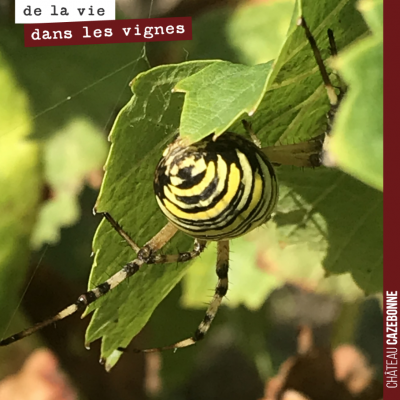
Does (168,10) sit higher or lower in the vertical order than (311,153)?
higher

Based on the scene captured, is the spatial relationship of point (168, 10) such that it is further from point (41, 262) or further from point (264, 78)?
point (41, 262)

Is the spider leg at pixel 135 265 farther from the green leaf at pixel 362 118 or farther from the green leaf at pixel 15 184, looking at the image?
the green leaf at pixel 362 118

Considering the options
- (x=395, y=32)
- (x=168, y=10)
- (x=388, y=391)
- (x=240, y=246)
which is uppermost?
(x=168, y=10)

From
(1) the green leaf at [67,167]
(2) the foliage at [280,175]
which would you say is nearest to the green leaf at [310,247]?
(2) the foliage at [280,175]

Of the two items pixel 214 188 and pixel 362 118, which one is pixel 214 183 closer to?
pixel 214 188

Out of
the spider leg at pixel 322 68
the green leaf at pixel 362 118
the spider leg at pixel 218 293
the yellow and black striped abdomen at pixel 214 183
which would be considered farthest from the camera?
the spider leg at pixel 218 293

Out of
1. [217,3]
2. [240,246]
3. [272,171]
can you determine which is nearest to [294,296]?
[240,246]

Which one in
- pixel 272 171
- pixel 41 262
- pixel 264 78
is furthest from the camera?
pixel 41 262

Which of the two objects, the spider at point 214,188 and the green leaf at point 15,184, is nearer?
the spider at point 214,188
